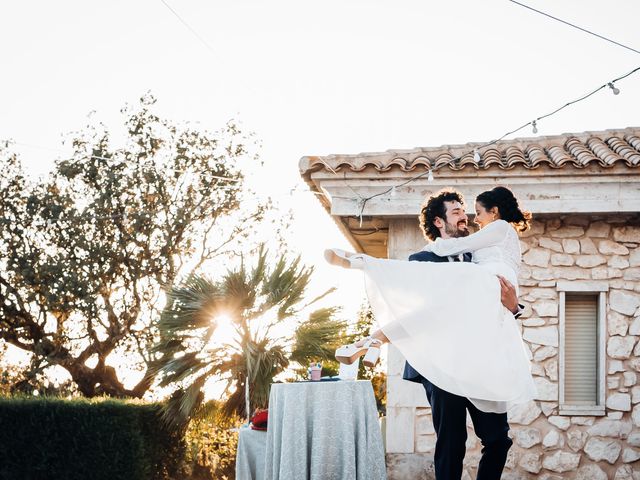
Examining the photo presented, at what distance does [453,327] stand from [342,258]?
2.18 feet

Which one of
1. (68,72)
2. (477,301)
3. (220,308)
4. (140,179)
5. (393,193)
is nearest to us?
(477,301)

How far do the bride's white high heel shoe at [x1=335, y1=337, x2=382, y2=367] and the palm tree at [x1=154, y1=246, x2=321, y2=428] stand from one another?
532cm

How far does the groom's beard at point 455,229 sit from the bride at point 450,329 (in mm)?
391

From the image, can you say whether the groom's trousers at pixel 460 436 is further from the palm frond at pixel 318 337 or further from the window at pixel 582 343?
the palm frond at pixel 318 337

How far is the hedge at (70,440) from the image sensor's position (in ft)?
30.0

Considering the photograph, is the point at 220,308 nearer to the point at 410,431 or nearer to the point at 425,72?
the point at 410,431

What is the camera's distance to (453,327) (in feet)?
13.5

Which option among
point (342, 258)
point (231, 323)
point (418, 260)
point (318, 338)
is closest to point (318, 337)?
point (318, 338)

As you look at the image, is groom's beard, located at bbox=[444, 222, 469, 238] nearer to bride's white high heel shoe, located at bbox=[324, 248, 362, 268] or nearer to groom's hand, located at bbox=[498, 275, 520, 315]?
groom's hand, located at bbox=[498, 275, 520, 315]

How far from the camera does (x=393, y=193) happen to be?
26.7ft

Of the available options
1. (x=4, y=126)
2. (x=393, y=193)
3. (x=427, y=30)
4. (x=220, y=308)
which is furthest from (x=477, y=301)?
(x=4, y=126)

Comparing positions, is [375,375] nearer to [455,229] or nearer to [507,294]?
[455,229]

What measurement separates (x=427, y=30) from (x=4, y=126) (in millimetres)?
11426

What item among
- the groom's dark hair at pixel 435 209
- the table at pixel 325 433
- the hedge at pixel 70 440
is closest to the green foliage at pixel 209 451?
the hedge at pixel 70 440
